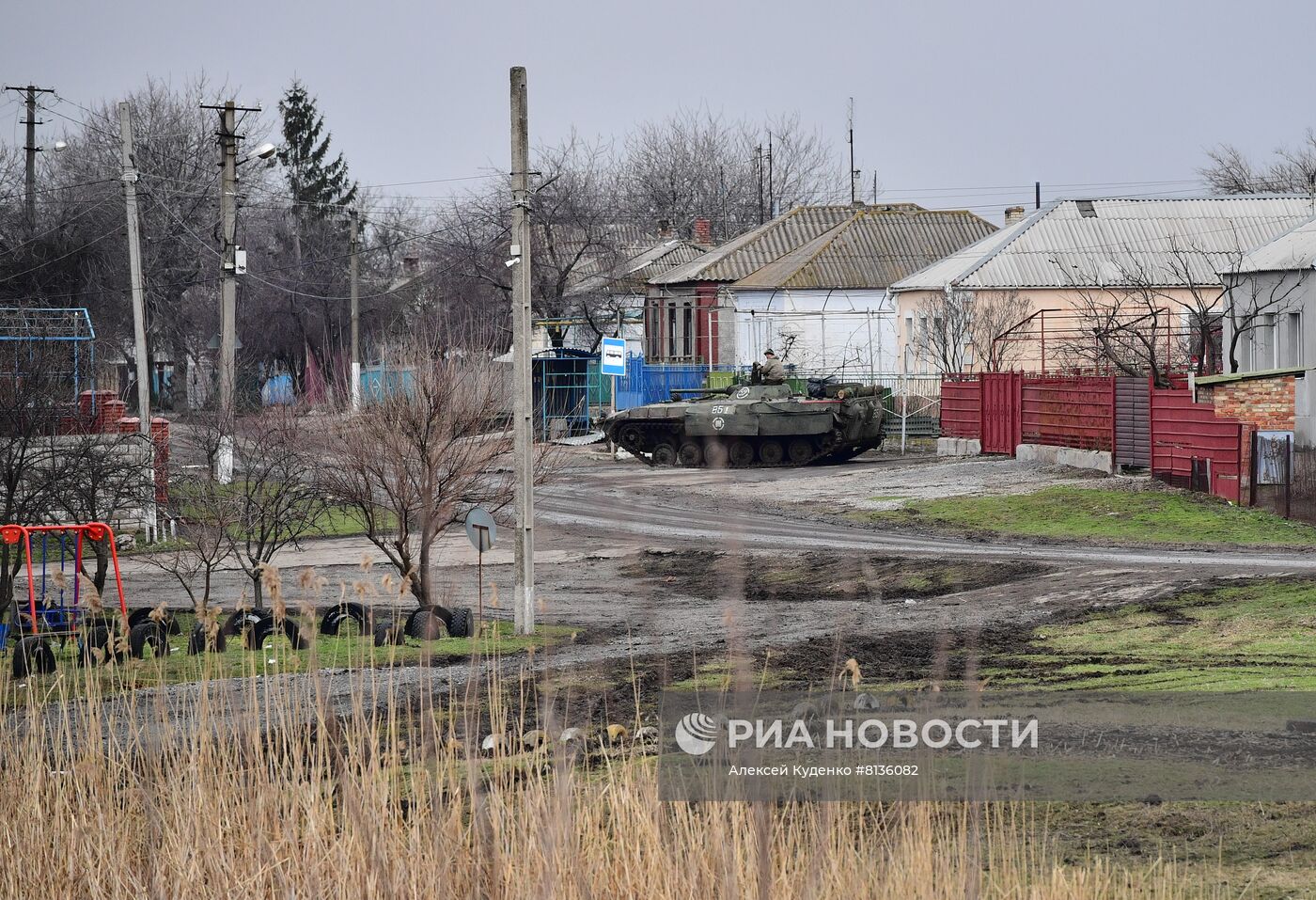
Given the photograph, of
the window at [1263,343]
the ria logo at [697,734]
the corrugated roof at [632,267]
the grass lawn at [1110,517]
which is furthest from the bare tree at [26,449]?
the corrugated roof at [632,267]

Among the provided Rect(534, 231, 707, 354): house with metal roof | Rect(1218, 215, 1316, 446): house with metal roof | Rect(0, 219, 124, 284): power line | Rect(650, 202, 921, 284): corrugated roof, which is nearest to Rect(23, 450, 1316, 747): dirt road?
Rect(1218, 215, 1316, 446): house with metal roof

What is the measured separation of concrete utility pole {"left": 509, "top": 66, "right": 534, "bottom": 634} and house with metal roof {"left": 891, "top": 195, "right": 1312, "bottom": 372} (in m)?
25.3

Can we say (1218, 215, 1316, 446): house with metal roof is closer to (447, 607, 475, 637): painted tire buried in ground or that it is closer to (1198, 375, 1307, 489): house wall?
(1198, 375, 1307, 489): house wall

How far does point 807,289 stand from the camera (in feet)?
148

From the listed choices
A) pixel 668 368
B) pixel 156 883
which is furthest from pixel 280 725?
pixel 668 368

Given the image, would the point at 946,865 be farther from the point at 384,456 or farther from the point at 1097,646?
the point at 384,456

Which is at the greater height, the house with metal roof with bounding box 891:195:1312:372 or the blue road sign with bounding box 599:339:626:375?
the house with metal roof with bounding box 891:195:1312:372

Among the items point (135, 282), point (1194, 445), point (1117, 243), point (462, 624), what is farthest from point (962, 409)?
point (462, 624)

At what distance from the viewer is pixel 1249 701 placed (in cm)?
895

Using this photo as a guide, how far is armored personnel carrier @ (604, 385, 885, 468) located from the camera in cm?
3216

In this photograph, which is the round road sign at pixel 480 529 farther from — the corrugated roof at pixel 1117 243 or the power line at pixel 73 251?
the power line at pixel 73 251

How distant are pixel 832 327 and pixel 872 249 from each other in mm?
3695

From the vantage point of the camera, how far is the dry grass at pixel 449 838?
550 cm

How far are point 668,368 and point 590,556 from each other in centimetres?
2435
